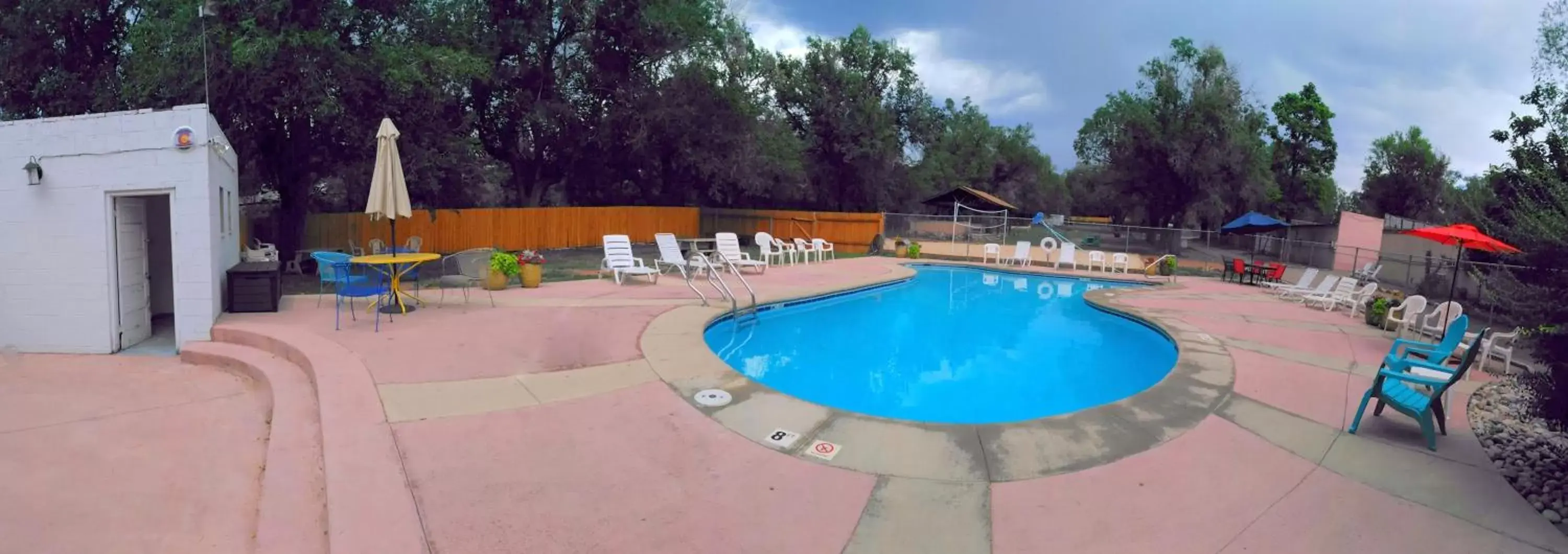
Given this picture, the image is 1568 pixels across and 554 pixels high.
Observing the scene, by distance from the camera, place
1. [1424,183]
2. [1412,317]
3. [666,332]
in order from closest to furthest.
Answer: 1. [666,332]
2. [1412,317]
3. [1424,183]

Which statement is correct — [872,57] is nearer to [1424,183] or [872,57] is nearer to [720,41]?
[720,41]

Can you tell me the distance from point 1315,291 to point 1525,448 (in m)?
9.15

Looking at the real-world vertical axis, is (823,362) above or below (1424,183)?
below

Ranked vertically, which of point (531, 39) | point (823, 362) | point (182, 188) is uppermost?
point (531, 39)

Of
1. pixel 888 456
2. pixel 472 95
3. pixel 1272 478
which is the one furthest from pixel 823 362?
pixel 472 95

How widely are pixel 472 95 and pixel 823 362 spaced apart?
16.9m

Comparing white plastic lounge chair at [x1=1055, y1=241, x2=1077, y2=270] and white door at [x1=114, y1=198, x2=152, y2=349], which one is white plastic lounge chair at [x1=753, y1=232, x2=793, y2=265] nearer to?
white plastic lounge chair at [x1=1055, y1=241, x2=1077, y2=270]

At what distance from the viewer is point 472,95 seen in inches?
835

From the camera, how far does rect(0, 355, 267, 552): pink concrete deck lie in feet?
11.1

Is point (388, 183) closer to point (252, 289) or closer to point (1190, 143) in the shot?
point (252, 289)

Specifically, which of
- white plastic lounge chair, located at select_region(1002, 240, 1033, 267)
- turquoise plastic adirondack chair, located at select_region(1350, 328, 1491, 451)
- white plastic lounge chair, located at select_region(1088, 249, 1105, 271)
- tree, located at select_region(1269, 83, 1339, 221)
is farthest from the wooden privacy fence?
tree, located at select_region(1269, 83, 1339, 221)

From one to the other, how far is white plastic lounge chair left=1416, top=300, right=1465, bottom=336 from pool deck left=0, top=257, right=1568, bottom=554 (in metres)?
2.41

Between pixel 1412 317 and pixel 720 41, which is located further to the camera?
pixel 720 41

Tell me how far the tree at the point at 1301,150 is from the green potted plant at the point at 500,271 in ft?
130
